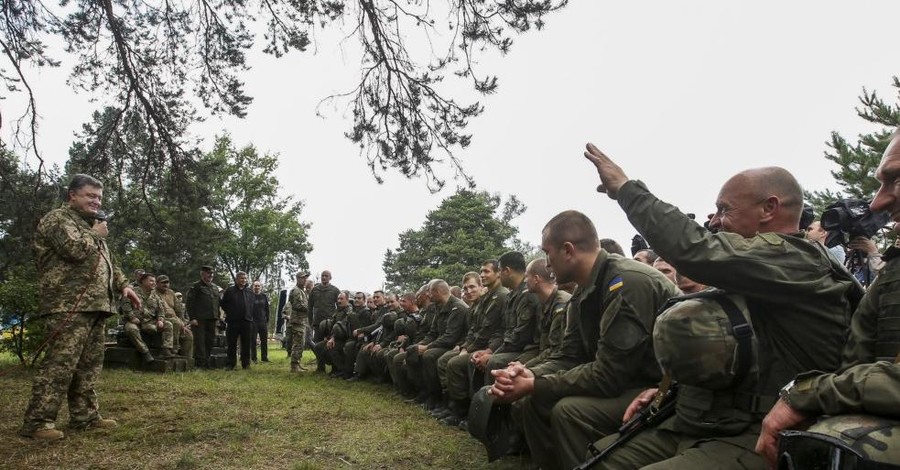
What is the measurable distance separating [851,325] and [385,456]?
3.57m

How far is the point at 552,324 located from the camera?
441 cm

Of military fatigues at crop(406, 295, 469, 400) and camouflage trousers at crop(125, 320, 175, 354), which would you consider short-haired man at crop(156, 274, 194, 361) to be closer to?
camouflage trousers at crop(125, 320, 175, 354)

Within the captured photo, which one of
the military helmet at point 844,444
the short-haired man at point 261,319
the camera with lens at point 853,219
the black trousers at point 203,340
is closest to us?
the military helmet at point 844,444

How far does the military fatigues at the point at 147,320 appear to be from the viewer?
10352 millimetres

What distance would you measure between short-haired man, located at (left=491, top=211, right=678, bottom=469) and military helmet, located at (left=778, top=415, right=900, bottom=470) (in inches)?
57.1

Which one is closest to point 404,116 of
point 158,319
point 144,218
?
point 144,218

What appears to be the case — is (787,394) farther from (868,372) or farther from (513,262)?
(513,262)

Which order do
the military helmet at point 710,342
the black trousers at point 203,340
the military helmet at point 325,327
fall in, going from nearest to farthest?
the military helmet at point 710,342
the military helmet at point 325,327
the black trousers at point 203,340

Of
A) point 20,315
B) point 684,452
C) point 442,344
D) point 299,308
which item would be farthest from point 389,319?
point 684,452

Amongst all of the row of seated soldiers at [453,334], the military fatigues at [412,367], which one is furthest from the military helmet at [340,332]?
the military fatigues at [412,367]

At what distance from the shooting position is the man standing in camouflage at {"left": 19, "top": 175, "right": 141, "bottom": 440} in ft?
15.5

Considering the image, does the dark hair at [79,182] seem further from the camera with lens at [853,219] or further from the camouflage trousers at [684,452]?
the camera with lens at [853,219]

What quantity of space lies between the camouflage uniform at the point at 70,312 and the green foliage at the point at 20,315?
566cm

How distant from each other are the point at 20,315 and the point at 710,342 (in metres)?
11.8
